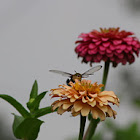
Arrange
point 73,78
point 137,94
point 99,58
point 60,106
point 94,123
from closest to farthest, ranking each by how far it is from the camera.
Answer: point 60,106
point 73,78
point 94,123
point 99,58
point 137,94

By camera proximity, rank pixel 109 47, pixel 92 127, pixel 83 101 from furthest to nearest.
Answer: pixel 109 47 < pixel 92 127 < pixel 83 101

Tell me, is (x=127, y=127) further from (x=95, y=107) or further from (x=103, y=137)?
(x=95, y=107)

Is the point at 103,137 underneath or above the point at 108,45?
underneath

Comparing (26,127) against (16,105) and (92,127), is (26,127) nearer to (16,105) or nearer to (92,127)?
(16,105)

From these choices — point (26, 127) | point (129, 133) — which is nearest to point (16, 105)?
point (26, 127)

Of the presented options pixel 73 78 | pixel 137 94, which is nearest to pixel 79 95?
pixel 73 78

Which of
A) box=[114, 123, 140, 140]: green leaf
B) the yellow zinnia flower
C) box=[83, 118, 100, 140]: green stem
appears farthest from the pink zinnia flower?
box=[114, 123, 140, 140]: green leaf
